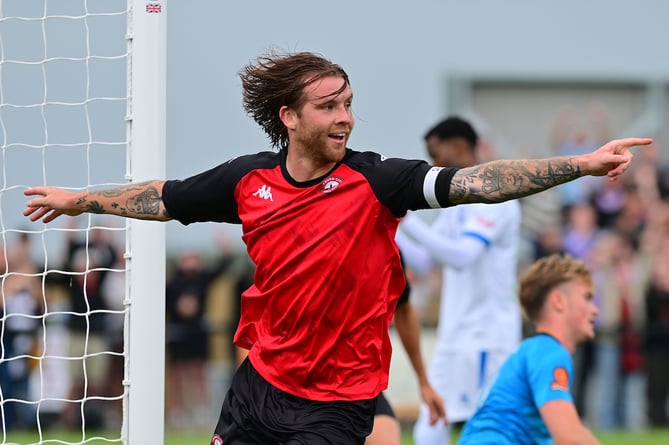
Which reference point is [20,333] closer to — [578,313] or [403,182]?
[578,313]

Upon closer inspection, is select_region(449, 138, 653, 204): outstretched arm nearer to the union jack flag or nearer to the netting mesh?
the union jack flag

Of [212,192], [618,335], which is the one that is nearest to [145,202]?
[212,192]

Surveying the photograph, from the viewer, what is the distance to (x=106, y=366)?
12.6m

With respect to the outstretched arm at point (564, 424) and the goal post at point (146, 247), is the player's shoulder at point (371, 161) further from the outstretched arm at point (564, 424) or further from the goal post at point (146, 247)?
the outstretched arm at point (564, 424)

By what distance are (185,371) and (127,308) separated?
7.37 meters

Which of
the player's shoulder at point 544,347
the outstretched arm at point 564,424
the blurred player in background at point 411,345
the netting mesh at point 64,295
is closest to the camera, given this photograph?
the outstretched arm at point 564,424

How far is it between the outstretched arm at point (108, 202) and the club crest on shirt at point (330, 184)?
74 centimetres

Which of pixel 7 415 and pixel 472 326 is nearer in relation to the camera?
pixel 472 326

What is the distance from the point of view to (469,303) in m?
8.09

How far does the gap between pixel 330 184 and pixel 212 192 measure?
0.54 metres

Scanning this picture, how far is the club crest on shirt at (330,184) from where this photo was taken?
481 centimetres

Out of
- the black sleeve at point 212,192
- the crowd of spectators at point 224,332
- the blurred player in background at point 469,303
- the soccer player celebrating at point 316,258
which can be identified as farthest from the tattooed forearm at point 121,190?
the crowd of spectators at point 224,332

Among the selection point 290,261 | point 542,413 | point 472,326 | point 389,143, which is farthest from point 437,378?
point 389,143

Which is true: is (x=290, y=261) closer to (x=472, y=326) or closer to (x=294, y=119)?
(x=294, y=119)
